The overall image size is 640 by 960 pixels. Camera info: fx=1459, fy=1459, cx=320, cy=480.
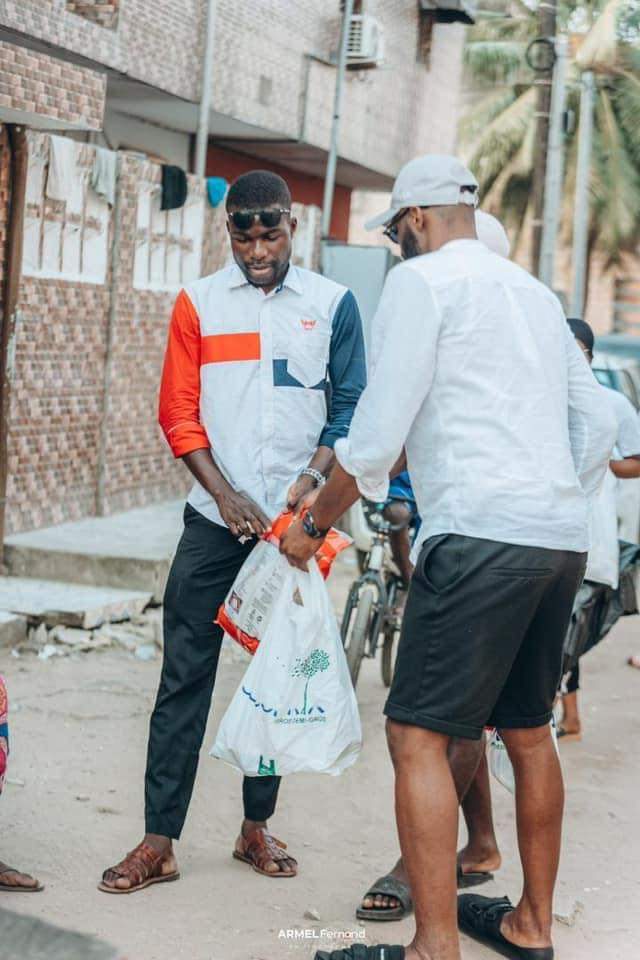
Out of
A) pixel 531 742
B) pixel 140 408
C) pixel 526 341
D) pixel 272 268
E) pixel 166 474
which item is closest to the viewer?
pixel 526 341

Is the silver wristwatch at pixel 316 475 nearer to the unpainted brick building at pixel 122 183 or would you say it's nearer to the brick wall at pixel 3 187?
the unpainted brick building at pixel 122 183

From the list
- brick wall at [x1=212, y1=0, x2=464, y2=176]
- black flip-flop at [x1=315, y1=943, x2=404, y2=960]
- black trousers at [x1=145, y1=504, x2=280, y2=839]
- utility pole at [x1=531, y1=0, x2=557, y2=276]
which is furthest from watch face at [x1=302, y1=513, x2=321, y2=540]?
utility pole at [x1=531, y1=0, x2=557, y2=276]

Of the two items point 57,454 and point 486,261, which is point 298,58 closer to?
point 57,454

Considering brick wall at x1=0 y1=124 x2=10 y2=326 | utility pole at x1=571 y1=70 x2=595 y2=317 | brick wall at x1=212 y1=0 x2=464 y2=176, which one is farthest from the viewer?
utility pole at x1=571 y1=70 x2=595 y2=317

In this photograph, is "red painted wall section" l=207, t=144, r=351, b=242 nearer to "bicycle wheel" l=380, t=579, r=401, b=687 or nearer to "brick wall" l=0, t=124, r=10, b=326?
"brick wall" l=0, t=124, r=10, b=326

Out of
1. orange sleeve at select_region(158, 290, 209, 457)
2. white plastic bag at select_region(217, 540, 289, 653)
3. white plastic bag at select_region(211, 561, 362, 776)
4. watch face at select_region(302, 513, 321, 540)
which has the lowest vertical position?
white plastic bag at select_region(211, 561, 362, 776)

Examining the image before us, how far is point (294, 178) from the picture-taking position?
62.1 ft

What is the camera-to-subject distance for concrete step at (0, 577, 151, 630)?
8.04 meters

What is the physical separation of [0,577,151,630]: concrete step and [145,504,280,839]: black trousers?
364 centimetres

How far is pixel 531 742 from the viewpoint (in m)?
3.99

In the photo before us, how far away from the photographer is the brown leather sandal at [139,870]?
438 centimetres

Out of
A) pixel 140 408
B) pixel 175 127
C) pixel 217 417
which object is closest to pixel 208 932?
pixel 217 417

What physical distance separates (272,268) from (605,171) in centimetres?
3303

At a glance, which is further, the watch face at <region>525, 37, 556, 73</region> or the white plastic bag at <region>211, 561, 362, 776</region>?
the watch face at <region>525, 37, 556, 73</region>
